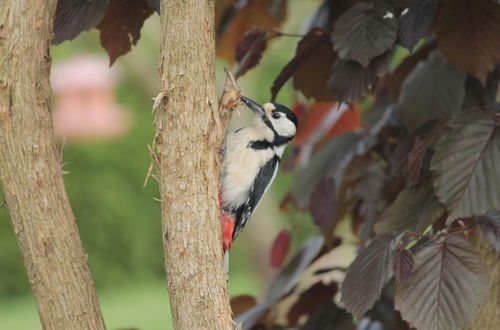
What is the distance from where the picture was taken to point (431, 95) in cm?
234

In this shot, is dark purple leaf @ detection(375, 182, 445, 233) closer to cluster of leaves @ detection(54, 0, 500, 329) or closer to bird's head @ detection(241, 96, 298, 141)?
cluster of leaves @ detection(54, 0, 500, 329)

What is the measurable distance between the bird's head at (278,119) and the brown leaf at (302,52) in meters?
0.54

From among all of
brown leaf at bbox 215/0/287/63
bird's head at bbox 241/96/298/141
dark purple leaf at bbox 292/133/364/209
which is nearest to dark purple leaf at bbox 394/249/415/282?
dark purple leaf at bbox 292/133/364/209

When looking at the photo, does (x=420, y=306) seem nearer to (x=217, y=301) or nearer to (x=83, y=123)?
(x=217, y=301)

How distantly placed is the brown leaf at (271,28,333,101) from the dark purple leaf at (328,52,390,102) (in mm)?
98

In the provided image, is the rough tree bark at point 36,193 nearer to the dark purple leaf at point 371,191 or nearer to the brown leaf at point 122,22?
the brown leaf at point 122,22

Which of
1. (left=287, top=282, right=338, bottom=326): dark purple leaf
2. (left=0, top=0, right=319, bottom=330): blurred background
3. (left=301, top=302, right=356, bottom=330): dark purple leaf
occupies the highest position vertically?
(left=0, top=0, right=319, bottom=330): blurred background

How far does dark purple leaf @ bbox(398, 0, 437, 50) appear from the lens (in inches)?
74.1

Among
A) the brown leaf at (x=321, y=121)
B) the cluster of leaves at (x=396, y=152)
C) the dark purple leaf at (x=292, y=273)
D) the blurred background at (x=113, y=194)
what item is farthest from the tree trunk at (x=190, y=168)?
the blurred background at (x=113, y=194)

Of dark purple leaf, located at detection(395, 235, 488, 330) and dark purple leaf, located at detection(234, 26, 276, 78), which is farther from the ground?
dark purple leaf, located at detection(234, 26, 276, 78)

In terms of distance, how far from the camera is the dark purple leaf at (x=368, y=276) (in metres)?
1.79

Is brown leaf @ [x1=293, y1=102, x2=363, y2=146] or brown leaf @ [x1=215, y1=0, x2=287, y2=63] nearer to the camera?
brown leaf @ [x1=215, y1=0, x2=287, y2=63]

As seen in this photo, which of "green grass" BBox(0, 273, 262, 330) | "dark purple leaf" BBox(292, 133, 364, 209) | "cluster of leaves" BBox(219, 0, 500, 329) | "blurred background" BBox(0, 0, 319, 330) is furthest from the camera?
"blurred background" BBox(0, 0, 319, 330)

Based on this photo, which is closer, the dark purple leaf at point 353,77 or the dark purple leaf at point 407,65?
the dark purple leaf at point 353,77
